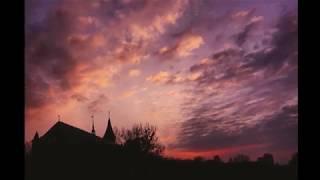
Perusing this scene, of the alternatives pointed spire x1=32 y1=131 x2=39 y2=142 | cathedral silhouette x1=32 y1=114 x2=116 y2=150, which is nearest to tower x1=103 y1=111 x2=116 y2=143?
cathedral silhouette x1=32 y1=114 x2=116 y2=150

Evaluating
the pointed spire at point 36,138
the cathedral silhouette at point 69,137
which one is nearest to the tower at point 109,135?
the cathedral silhouette at point 69,137

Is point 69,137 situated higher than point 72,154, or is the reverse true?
point 69,137

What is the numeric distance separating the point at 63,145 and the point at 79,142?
144 mm

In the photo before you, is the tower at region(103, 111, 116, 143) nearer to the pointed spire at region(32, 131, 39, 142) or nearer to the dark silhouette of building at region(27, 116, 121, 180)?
the dark silhouette of building at region(27, 116, 121, 180)

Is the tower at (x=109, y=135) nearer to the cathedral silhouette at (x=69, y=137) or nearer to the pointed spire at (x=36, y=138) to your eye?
the cathedral silhouette at (x=69, y=137)

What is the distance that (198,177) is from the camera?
12.6 feet

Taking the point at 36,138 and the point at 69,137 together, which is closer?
the point at 36,138

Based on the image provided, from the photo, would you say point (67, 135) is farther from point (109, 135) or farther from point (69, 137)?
point (109, 135)

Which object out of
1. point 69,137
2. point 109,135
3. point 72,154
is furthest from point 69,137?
point 109,135

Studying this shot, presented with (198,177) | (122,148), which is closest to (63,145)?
(122,148)

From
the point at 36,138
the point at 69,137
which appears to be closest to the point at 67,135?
the point at 69,137
